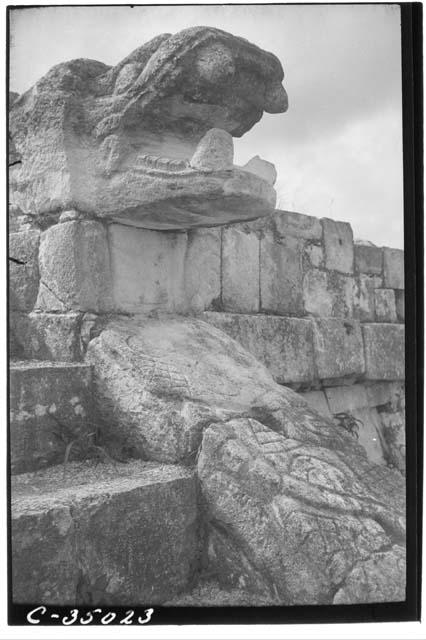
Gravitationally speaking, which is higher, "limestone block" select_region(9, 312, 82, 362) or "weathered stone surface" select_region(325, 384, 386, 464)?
"limestone block" select_region(9, 312, 82, 362)

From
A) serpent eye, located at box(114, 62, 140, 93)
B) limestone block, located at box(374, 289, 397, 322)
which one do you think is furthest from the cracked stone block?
serpent eye, located at box(114, 62, 140, 93)

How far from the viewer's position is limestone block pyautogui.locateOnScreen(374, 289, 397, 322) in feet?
21.3

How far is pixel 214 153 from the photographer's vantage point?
10.1ft

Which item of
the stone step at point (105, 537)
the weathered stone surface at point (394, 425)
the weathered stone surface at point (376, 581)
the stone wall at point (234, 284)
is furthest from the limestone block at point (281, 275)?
the weathered stone surface at point (376, 581)

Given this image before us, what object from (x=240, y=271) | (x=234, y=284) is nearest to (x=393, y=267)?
(x=240, y=271)

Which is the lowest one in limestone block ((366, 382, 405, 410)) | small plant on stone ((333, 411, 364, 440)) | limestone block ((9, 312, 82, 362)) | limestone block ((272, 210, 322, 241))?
small plant on stone ((333, 411, 364, 440))

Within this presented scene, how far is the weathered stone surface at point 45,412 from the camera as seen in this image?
2795mm

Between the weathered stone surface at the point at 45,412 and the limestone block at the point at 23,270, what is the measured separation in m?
0.57

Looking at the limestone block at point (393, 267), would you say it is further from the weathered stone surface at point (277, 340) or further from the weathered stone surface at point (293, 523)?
the weathered stone surface at point (293, 523)

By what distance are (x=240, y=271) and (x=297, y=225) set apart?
1000 mm

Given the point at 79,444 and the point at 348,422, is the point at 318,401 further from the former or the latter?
the point at 79,444

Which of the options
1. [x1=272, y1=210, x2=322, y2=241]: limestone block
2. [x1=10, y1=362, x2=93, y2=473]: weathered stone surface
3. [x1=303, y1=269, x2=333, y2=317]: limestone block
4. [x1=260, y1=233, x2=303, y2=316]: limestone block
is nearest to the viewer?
[x1=10, y1=362, x2=93, y2=473]: weathered stone surface

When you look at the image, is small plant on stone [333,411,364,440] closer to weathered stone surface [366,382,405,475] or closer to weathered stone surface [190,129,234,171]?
weathered stone surface [366,382,405,475]

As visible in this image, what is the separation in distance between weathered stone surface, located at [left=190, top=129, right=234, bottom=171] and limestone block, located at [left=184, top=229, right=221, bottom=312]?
2.27ft
